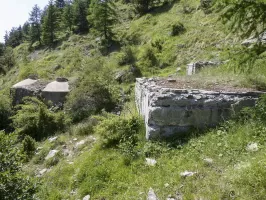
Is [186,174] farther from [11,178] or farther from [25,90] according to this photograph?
[25,90]

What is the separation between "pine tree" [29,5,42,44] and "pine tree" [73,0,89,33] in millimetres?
11374

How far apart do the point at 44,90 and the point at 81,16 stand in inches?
1044

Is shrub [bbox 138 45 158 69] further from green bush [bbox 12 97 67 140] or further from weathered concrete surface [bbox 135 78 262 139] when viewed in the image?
weathered concrete surface [bbox 135 78 262 139]

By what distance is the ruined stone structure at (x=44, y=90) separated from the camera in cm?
1331

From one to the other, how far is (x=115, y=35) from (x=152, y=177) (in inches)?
887

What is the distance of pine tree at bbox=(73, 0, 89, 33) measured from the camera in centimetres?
3644

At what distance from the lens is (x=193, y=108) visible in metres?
5.45

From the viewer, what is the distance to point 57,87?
1370cm

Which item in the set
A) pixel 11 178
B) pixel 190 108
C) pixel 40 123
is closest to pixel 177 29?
pixel 40 123

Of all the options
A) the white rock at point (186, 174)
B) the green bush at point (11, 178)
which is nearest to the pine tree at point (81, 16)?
the green bush at point (11, 178)

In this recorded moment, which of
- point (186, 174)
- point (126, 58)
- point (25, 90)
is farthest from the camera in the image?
point (126, 58)

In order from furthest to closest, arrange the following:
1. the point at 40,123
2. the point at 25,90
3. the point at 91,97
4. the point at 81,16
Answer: the point at 81,16 < the point at 25,90 < the point at 91,97 < the point at 40,123

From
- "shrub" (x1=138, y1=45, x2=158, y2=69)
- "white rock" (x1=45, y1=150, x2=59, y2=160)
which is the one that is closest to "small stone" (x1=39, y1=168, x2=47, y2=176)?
"white rock" (x1=45, y1=150, x2=59, y2=160)

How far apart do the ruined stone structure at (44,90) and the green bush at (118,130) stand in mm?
7334
